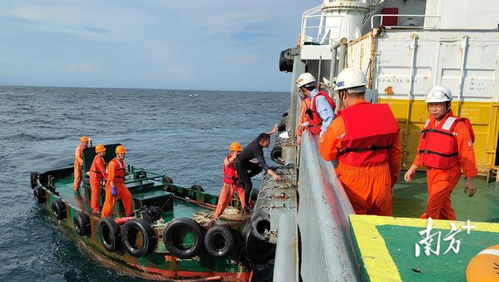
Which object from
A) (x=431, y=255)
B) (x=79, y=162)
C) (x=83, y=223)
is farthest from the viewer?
(x=79, y=162)

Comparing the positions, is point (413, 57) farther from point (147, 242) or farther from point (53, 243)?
point (53, 243)

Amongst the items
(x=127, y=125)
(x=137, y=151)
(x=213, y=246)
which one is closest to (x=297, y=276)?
(x=213, y=246)

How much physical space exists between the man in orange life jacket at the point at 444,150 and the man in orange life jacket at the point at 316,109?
1377 millimetres

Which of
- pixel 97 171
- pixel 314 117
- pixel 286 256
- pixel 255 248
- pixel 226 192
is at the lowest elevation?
pixel 255 248

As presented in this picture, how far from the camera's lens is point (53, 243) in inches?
478

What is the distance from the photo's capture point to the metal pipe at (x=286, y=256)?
3.13 m

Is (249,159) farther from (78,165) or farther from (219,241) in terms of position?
(78,165)

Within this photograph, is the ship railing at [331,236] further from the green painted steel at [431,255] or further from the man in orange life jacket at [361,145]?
the man in orange life jacket at [361,145]

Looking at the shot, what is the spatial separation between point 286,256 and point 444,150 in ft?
6.94

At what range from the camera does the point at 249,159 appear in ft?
27.7

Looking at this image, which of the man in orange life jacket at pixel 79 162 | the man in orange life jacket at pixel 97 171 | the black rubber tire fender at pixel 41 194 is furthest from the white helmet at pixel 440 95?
the black rubber tire fender at pixel 41 194

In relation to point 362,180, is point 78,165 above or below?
below

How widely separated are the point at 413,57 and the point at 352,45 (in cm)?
234

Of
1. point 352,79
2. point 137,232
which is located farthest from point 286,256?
point 137,232
